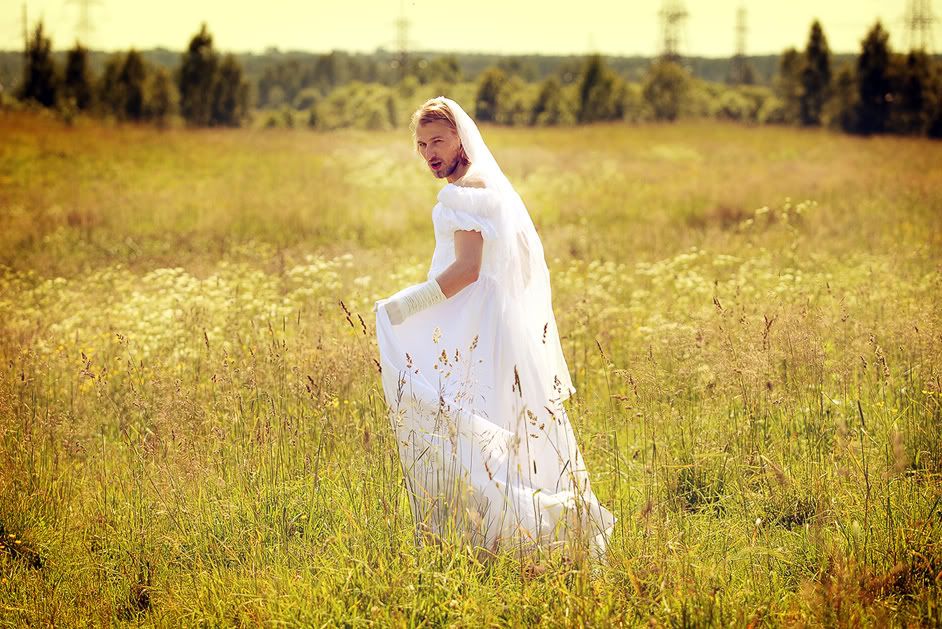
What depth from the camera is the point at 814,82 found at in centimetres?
3741

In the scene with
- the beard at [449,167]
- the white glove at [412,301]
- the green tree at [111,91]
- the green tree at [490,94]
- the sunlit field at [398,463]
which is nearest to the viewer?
the sunlit field at [398,463]

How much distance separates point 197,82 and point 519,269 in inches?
1395

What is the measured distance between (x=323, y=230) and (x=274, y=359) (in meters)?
6.94

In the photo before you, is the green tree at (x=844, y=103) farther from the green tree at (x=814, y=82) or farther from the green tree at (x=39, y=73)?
the green tree at (x=39, y=73)

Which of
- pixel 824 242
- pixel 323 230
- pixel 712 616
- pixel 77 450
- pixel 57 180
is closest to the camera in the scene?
pixel 712 616

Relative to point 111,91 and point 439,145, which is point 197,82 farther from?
point 439,145

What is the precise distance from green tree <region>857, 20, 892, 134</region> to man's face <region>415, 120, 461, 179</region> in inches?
1259

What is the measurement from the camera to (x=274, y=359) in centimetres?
408

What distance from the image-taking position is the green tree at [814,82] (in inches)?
1460

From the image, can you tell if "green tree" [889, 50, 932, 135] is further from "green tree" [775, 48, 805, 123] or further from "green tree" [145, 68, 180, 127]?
"green tree" [145, 68, 180, 127]

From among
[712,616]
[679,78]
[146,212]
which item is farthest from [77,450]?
[679,78]

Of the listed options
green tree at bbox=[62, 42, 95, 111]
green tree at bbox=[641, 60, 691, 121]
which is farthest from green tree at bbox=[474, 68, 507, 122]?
green tree at bbox=[62, 42, 95, 111]

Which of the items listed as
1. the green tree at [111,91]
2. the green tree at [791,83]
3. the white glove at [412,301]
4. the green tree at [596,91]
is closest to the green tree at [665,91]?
the green tree at [596,91]

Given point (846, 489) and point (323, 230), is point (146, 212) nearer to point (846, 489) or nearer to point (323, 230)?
point (323, 230)
